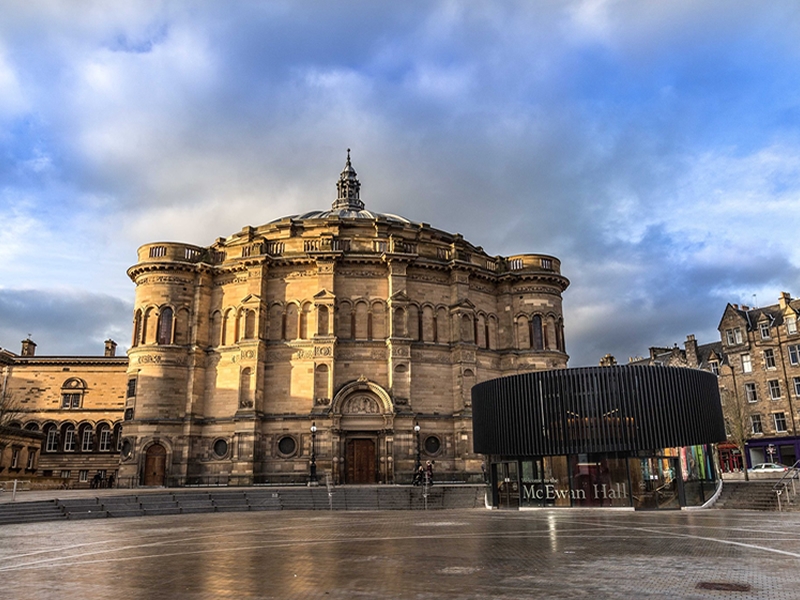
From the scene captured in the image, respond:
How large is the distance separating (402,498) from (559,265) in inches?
1122

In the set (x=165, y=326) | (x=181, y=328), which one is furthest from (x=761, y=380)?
(x=165, y=326)

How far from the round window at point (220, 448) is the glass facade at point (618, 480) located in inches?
938

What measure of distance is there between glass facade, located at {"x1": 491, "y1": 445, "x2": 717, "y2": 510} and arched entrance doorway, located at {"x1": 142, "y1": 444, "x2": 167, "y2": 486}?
89.8ft

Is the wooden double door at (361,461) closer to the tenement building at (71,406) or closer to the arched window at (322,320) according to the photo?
the arched window at (322,320)

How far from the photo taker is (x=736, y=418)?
54.4m

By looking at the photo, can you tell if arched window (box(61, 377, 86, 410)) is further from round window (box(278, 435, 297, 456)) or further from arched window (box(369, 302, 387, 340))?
arched window (box(369, 302, 387, 340))

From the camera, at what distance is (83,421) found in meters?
64.3

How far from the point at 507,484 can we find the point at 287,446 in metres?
19.1

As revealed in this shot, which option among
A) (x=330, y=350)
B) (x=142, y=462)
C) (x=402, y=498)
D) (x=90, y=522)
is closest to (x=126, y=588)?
(x=90, y=522)

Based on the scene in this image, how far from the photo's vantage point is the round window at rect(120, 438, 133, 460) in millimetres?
45831

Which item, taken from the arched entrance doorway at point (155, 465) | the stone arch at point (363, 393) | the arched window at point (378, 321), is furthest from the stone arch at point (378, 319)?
the arched entrance doorway at point (155, 465)

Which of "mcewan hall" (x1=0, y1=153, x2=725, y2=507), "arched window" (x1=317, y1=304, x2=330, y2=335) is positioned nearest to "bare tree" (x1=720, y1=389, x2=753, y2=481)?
"mcewan hall" (x1=0, y1=153, x2=725, y2=507)

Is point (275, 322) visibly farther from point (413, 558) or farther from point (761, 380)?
point (761, 380)

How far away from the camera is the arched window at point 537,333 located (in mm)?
51594
